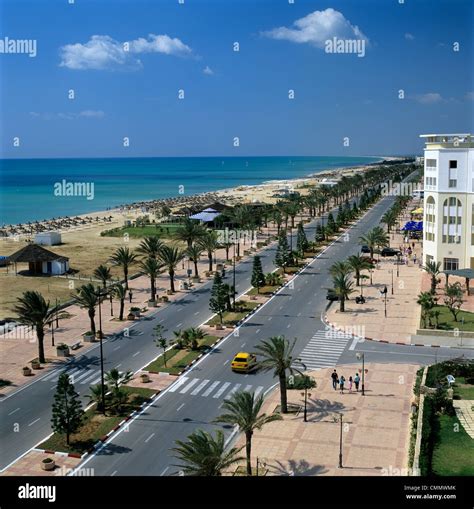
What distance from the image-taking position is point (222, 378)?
130 ft

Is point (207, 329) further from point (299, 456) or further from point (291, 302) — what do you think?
point (299, 456)

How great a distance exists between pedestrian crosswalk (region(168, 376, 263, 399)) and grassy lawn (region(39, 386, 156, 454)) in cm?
202

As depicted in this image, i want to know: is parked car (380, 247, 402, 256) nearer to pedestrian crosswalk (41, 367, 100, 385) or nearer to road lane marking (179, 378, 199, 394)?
road lane marking (179, 378, 199, 394)

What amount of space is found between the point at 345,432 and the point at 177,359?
15.1m

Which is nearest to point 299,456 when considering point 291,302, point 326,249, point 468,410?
point 468,410

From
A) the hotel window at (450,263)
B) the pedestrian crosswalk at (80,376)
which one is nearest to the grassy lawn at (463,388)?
the pedestrian crosswalk at (80,376)

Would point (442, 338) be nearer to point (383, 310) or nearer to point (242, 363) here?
point (383, 310)

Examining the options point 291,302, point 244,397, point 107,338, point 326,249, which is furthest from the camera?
point 326,249

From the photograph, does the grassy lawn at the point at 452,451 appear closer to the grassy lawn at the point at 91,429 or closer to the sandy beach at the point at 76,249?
the grassy lawn at the point at 91,429

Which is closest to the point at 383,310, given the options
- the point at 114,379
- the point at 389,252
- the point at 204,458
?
the point at 114,379

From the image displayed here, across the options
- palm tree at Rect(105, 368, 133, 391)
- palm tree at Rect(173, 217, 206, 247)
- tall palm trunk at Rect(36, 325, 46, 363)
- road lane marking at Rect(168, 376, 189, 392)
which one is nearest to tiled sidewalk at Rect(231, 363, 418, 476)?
road lane marking at Rect(168, 376, 189, 392)
